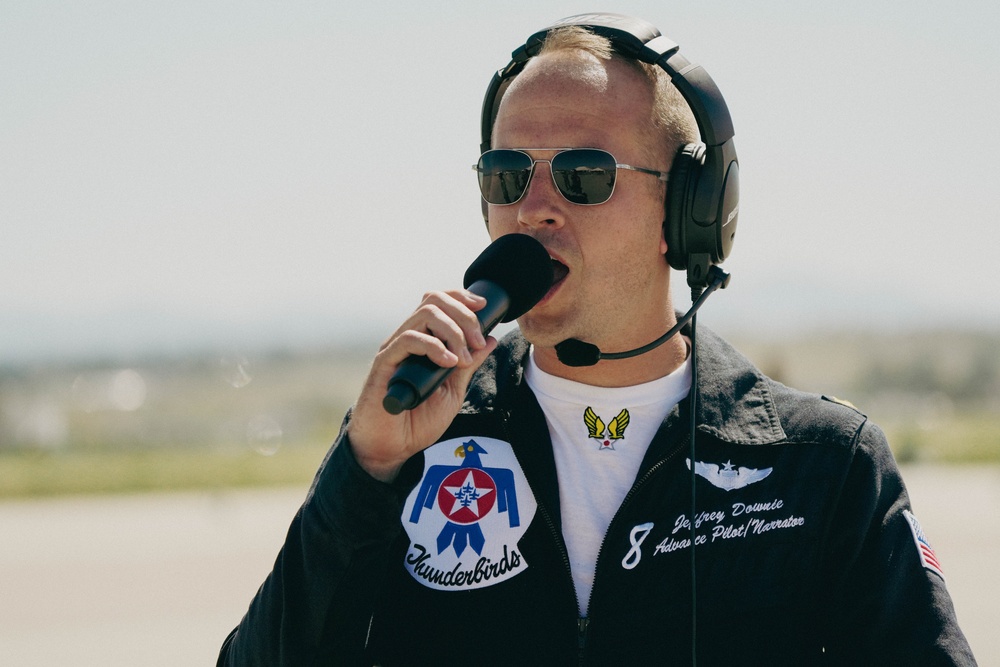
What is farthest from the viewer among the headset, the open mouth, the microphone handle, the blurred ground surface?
the blurred ground surface

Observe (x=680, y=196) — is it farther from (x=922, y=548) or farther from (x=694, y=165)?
(x=922, y=548)

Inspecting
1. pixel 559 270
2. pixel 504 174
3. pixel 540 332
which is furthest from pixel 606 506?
pixel 504 174

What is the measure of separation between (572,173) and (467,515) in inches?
31.2

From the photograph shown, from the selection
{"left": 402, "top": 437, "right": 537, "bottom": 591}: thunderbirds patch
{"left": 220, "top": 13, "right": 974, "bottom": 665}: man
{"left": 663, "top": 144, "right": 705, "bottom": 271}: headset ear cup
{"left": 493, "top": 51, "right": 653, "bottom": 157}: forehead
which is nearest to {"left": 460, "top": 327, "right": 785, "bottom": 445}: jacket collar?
{"left": 220, "top": 13, "right": 974, "bottom": 665}: man

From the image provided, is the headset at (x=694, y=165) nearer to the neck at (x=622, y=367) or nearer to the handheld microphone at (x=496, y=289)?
the neck at (x=622, y=367)

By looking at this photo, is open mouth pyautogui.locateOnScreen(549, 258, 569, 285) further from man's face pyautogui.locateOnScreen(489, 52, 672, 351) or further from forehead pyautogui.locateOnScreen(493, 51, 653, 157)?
forehead pyautogui.locateOnScreen(493, 51, 653, 157)

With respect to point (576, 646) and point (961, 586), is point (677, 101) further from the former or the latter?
point (961, 586)

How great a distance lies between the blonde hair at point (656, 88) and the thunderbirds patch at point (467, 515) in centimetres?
81

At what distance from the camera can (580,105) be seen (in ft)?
7.64

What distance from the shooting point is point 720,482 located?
2314 millimetres

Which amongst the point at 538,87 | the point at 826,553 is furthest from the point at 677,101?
the point at 826,553

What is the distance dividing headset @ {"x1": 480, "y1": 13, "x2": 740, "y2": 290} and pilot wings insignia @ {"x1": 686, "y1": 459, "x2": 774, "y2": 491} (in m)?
0.43

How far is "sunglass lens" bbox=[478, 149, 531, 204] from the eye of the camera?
7.59ft

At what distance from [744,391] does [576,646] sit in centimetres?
73
